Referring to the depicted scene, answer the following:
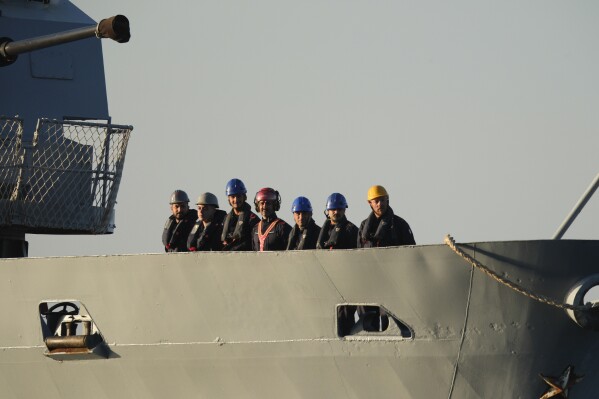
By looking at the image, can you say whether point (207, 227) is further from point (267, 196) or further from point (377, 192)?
point (377, 192)

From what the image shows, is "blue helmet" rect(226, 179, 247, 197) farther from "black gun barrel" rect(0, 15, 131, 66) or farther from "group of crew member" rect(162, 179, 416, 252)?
"black gun barrel" rect(0, 15, 131, 66)

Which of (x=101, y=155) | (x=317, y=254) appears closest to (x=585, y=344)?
(x=317, y=254)

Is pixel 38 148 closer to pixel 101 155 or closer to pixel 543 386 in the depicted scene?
pixel 101 155

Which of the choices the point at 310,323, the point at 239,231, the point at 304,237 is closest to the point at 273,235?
the point at 304,237

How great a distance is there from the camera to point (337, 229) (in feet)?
59.4

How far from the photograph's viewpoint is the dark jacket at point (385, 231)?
57.4 feet

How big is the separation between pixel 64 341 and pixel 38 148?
356 cm

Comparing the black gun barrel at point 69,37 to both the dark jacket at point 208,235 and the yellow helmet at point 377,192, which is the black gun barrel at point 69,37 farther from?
the yellow helmet at point 377,192

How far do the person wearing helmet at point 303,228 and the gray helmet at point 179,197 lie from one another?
223 cm

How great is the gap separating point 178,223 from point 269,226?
1934 millimetres

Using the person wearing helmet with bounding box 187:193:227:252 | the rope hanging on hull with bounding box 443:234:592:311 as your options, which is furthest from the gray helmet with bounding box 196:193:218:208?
the rope hanging on hull with bounding box 443:234:592:311

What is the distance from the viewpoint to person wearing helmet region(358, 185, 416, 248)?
1750cm

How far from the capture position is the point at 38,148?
69.0ft

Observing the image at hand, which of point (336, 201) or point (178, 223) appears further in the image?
point (178, 223)
